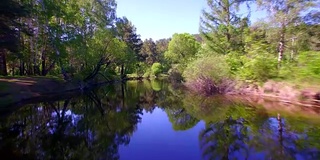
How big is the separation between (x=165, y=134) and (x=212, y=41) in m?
27.4

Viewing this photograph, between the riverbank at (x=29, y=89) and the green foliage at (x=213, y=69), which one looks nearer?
the riverbank at (x=29, y=89)

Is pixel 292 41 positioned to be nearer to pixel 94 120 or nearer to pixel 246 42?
pixel 246 42

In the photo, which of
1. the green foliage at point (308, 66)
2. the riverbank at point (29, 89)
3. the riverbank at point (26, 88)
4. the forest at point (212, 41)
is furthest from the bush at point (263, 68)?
the riverbank at point (26, 88)

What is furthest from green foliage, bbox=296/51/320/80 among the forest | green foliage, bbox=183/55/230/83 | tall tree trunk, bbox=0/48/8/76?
tall tree trunk, bbox=0/48/8/76

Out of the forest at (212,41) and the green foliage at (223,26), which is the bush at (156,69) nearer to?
the forest at (212,41)

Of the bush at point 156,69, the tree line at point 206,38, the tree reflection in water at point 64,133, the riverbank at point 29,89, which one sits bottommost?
the tree reflection in water at point 64,133

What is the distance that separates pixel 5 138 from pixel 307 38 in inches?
1076

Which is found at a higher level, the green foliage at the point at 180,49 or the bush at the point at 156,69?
the green foliage at the point at 180,49

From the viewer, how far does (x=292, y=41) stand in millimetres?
27703

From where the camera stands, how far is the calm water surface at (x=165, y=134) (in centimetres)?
982

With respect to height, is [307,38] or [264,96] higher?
[307,38]

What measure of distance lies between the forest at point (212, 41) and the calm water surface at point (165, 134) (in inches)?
306

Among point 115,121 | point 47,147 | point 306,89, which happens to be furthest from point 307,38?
point 47,147

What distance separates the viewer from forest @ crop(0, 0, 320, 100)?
23902 mm
